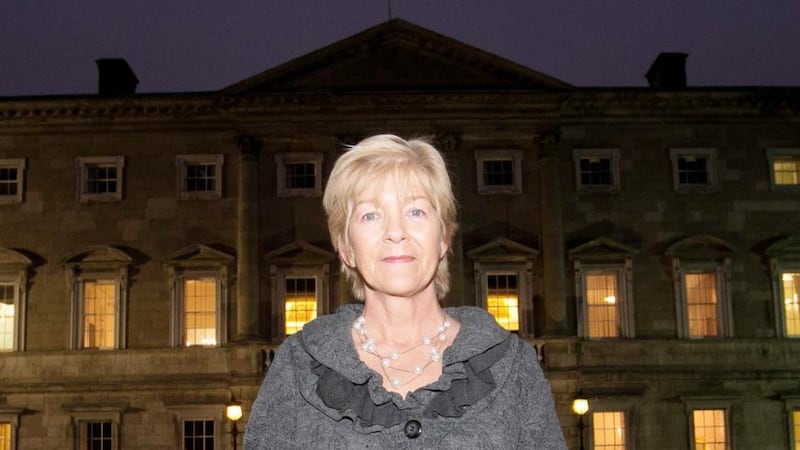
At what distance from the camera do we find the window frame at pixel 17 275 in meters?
28.1

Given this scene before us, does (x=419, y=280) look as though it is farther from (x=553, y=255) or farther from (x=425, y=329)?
(x=553, y=255)

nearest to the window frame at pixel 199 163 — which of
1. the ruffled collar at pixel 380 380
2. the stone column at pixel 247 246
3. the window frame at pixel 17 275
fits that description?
the stone column at pixel 247 246

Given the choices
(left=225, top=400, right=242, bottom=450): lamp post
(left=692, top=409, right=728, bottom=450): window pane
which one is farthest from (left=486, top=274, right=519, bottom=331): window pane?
(left=225, top=400, right=242, bottom=450): lamp post

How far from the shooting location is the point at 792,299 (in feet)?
93.7

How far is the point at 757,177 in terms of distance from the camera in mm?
28922

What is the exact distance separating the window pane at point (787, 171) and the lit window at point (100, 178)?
19.2 m

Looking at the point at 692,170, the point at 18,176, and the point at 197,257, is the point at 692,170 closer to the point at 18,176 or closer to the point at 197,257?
the point at 197,257

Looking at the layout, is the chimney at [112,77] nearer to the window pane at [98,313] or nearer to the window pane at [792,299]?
the window pane at [98,313]

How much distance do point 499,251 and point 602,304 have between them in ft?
11.0

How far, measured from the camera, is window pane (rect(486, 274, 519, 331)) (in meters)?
28.1

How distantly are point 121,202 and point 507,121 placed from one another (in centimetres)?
1145

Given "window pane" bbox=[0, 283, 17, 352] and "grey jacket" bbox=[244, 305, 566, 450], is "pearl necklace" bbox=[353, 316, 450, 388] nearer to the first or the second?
"grey jacket" bbox=[244, 305, 566, 450]

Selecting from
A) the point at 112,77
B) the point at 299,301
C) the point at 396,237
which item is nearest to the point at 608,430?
the point at 299,301

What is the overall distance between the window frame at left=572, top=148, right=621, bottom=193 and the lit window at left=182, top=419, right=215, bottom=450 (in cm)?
1254
